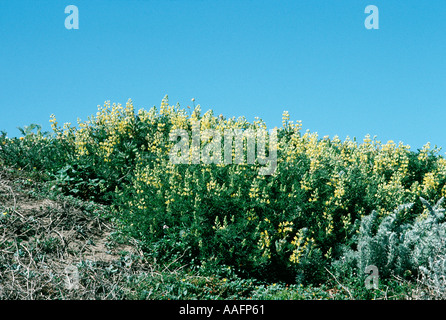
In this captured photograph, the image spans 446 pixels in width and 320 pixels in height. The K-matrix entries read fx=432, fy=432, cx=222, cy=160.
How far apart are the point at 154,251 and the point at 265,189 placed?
185 cm

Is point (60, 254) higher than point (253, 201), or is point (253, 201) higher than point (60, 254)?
point (253, 201)

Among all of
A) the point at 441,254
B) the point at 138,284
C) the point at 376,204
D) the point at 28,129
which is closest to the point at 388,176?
the point at 376,204

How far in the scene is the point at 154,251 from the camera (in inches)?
248

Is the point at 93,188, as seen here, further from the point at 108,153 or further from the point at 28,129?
the point at 28,129

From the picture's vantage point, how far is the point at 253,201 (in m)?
6.07

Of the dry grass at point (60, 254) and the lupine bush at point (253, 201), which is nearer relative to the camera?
the dry grass at point (60, 254)

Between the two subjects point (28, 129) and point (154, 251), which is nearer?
point (154, 251)

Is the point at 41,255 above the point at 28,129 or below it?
below

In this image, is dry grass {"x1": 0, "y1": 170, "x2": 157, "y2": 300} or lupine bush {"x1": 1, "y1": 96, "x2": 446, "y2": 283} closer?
dry grass {"x1": 0, "y1": 170, "x2": 157, "y2": 300}

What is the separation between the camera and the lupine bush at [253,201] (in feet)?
19.4

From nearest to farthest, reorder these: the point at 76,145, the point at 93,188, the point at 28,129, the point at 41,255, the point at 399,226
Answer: the point at 41,255 < the point at 399,226 < the point at 93,188 < the point at 76,145 < the point at 28,129

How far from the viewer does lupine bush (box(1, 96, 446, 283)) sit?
19.4ft
